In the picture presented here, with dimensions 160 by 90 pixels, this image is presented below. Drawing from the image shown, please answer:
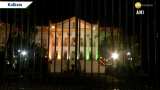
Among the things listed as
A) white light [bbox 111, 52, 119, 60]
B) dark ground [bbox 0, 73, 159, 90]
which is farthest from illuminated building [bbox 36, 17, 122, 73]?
dark ground [bbox 0, 73, 159, 90]

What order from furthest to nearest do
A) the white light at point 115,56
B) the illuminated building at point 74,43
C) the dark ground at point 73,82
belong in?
the illuminated building at point 74,43
the white light at point 115,56
the dark ground at point 73,82

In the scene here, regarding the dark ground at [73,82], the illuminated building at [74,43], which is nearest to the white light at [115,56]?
the illuminated building at [74,43]

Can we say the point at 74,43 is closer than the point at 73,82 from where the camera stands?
No

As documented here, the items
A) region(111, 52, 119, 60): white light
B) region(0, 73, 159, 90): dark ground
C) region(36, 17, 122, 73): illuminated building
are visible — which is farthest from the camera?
region(36, 17, 122, 73): illuminated building

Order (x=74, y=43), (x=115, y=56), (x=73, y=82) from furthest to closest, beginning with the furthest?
(x=74, y=43), (x=115, y=56), (x=73, y=82)

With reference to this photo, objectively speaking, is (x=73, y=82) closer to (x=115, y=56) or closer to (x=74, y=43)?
(x=115, y=56)

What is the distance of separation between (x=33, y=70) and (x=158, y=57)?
12240 mm

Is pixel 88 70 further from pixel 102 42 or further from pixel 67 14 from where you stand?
pixel 67 14

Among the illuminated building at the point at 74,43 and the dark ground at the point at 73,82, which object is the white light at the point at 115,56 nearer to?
the illuminated building at the point at 74,43

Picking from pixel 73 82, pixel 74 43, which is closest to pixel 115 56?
pixel 74 43

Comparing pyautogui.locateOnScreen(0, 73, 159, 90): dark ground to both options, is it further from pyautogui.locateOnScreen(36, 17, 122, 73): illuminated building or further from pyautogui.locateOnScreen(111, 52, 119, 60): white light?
pyautogui.locateOnScreen(111, 52, 119, 60): white light

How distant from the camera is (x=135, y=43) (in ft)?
135

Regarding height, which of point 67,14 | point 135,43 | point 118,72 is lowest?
point 118,72

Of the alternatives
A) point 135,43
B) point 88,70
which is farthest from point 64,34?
point 135,43
